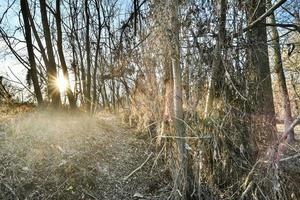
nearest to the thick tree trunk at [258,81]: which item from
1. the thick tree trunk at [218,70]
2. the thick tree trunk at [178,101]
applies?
the thick tree trunk at [218,70]

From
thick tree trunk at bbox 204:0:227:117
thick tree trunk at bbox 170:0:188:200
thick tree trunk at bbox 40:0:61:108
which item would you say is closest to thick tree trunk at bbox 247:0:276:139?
thick tree trunk at bbox 204:0:227:117

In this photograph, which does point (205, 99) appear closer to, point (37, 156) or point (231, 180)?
point (231, 180)

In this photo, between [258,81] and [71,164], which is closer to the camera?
[258,81]

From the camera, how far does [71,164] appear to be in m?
4.10

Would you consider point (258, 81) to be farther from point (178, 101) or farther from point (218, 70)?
point (178, 101)

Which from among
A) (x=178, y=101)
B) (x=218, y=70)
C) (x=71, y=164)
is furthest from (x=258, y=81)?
(x=71, y=164)

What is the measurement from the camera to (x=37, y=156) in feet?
13.4

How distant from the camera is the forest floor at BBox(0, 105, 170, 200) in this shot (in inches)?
146

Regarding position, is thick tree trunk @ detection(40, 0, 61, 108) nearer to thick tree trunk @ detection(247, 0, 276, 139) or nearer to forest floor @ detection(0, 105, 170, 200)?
forest floor @ detection(0, 105, 170, 200)

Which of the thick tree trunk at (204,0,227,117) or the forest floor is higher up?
the thick tree trunk at (204,0,227,117)

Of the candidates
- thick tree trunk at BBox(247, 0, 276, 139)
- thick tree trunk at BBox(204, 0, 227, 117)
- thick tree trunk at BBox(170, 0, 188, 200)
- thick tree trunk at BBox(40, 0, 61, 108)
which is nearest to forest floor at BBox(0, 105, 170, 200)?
thick tree trunk at BBox(170, 0, 188, 200)

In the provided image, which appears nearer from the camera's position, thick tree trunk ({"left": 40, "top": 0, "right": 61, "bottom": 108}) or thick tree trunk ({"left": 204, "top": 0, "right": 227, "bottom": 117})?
thick tree trunk ({"left": 204, "top": 0, "right": 227, "bottom": 117})

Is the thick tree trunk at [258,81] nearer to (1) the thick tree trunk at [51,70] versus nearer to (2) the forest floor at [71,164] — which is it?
(2) the forest floor at [71,164]

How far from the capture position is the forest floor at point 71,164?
12.2 ft
